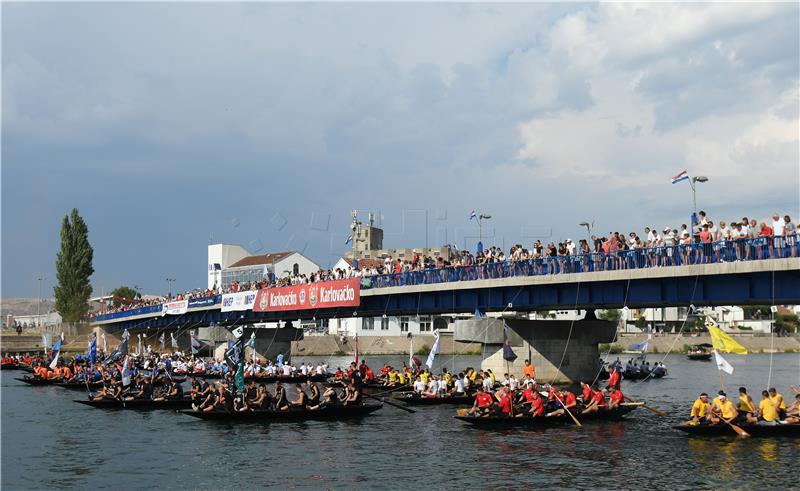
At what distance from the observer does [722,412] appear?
32.8 meters

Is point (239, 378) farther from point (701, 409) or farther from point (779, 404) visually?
point (779, 404)

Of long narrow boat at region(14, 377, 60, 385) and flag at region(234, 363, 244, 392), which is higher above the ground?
flag at region(234, 363, 244, 392)

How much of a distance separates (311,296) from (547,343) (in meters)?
21.3

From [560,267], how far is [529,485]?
21804 millimetres

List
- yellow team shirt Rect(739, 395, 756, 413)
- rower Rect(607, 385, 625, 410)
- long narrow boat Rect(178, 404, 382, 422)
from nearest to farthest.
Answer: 1. yellow team shirt Rect(739, 395, 756, 413)
2. rower Rect(607, 385, 625, 410)
3. long narrow boat Rect(178, 404, 382, 422)

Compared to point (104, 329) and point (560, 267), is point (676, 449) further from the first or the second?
point (104, 329)

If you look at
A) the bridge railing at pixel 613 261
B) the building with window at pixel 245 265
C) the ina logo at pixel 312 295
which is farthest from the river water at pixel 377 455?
the building with window at pixel 245 265

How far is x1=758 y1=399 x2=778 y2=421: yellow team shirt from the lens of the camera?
3247cm

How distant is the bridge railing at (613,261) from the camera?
1388 inches

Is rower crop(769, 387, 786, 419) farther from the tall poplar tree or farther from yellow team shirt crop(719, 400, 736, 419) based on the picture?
the tall poplar tree

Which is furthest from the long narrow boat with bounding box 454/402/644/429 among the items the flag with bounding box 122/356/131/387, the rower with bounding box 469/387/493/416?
the flag with bounding box 122/356/131/387

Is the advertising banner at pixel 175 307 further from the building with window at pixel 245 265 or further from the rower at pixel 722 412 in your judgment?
the rower at pixel 722 412

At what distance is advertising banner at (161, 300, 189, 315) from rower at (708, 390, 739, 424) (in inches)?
2680

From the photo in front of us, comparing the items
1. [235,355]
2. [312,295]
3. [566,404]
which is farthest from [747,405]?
[312,295]
